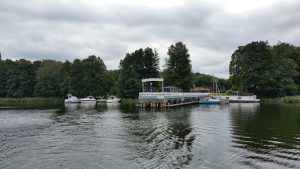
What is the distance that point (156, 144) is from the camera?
24828mm

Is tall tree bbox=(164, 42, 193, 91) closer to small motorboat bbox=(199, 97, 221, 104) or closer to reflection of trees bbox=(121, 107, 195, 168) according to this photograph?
small motorboat bbox=(199, 97, 221, 104)

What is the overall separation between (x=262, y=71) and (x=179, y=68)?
24234 mm

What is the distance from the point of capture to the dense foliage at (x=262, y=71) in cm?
9606

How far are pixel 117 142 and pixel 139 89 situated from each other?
74844mm

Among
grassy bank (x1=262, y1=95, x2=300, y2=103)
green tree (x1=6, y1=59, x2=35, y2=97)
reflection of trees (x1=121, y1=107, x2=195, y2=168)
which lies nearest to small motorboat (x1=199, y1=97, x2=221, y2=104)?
grassy bank (x1=262, y1=95, x2=300, y2=103)

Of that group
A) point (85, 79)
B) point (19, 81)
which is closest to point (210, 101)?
point (85, 79)

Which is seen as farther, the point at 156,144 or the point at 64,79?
the point at 64,79

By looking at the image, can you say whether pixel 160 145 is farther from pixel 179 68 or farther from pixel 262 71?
pixel 262 71

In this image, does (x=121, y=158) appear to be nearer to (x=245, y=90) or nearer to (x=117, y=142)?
(x=117, y=142)

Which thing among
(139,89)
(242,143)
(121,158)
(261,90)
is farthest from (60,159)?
(261,90)

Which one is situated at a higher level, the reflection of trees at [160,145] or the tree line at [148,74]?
the tree line at [148,74]

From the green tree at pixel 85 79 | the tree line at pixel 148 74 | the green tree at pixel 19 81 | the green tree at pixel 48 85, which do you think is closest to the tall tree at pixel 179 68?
the tree line at pixel 148 74

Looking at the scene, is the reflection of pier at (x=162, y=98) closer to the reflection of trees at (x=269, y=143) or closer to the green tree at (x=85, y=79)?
the reflection of trees at (x=269, y=143)

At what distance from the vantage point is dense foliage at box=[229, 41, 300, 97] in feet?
315
